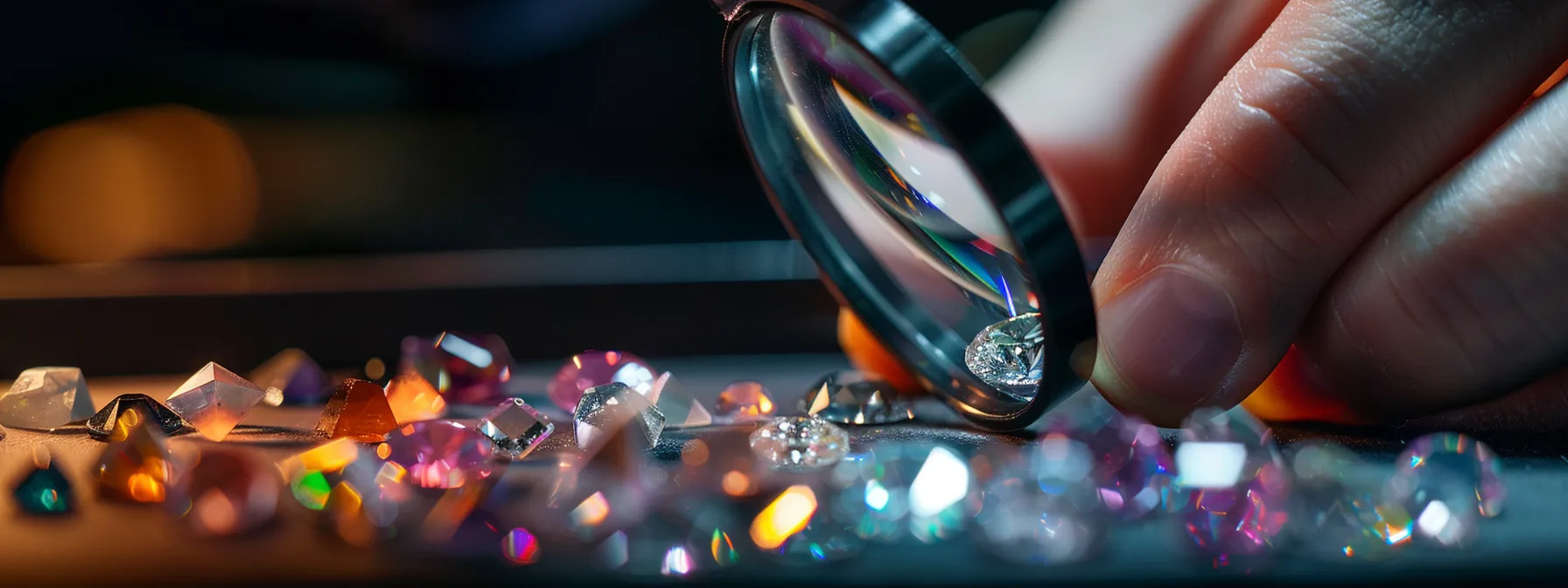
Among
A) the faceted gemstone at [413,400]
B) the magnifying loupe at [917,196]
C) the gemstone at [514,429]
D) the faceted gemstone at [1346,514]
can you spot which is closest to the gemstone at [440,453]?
the gemstone at [514,429]

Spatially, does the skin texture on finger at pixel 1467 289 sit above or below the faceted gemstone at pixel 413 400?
above

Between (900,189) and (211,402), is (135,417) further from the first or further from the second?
(900,189)

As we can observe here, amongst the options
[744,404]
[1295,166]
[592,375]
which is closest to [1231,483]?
[1295,166]

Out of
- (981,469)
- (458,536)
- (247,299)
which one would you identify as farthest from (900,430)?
(247,299)

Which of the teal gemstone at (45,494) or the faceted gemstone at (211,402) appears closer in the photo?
the teal gemstone at (45,494)

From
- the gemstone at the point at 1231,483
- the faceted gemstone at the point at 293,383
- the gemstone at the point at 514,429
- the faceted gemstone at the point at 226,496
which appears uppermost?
the faceted gemstone at the point at 226,496

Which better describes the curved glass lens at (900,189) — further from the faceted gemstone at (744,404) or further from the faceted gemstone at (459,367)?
the faceted gemstone at (459,367)
